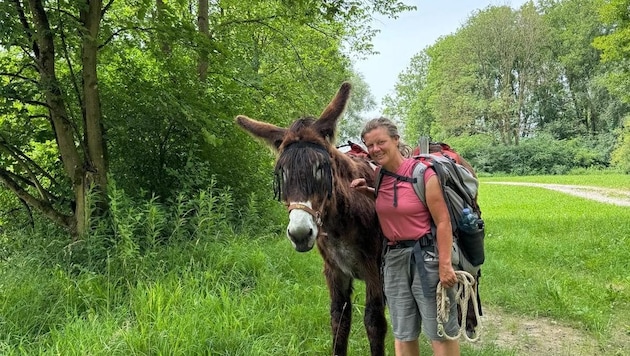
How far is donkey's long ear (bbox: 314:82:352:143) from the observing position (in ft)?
9.26

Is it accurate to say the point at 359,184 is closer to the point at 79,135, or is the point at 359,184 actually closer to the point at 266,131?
the point at 266,131

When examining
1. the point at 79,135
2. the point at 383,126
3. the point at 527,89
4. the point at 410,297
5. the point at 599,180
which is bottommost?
the point at 599,180

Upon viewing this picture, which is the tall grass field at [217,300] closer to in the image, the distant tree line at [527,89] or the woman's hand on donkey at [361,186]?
the woman's hand on donkey at [361,186]

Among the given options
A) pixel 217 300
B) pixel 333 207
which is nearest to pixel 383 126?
pixel 333 207

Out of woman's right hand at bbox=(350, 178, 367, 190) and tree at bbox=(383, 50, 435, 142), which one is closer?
woman's right hand at bbox=(350, 178, 367, 190)

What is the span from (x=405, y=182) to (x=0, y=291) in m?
3.34

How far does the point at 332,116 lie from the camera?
2.84m

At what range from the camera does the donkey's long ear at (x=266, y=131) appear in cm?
296

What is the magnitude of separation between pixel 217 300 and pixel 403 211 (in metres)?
1.97

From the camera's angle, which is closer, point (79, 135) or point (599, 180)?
point (79, 135)

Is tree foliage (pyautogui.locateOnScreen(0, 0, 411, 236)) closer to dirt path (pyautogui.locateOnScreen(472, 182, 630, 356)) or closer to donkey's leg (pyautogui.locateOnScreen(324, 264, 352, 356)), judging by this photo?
donkey's leg (pyautogui.locateOnScreen(324, 264, 352, 356))

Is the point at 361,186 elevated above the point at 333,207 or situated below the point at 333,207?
above

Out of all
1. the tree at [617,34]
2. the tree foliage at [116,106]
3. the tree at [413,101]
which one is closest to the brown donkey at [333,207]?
the tree foliage at [116,106]

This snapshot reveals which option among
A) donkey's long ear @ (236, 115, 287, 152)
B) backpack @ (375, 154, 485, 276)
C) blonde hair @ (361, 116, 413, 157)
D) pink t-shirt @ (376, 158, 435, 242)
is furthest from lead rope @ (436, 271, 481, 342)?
donkey's long ear @ (236, 115, 287, 152)
